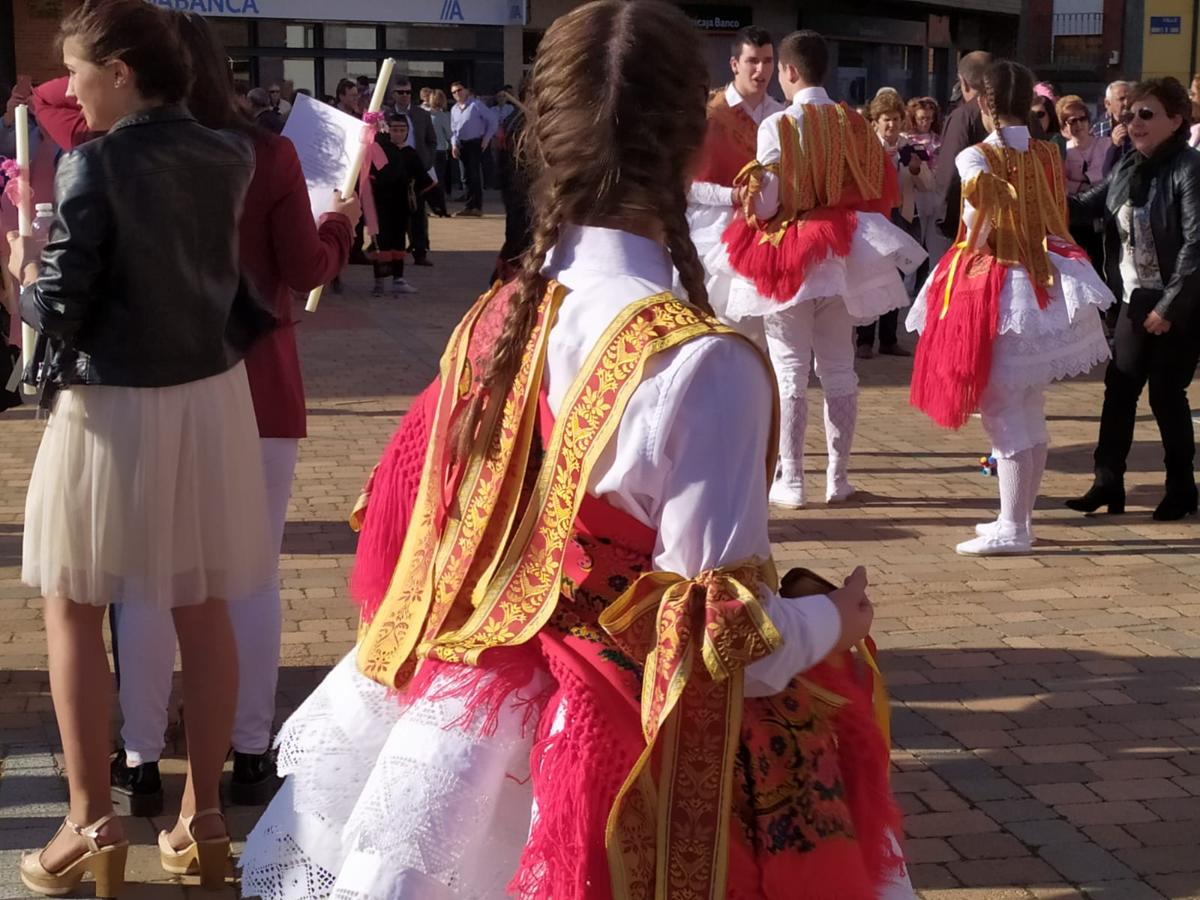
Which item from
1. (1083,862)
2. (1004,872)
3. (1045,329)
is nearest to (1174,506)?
(1045,329)

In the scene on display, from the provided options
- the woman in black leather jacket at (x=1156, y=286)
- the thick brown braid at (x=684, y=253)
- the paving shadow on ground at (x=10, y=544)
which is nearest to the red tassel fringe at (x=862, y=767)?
the thick brown braid at (x=684, y=253)

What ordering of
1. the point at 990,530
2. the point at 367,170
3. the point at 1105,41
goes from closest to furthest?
the point at 367,170 → the point at 990,530 → the point at 1105,41

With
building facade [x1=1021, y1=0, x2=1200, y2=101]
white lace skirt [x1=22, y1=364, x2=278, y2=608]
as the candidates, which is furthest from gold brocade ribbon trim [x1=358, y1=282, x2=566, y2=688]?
building facade [x1=1021, y1=0, x2=1200, y2=101]

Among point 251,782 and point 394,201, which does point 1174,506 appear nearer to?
point 251,782

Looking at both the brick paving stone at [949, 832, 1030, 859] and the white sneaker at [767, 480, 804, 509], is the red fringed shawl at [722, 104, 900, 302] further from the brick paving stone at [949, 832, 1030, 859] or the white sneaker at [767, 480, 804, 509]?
the brick paving stone at [949, 832, 1030, 859]

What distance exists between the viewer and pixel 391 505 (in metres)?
2.79

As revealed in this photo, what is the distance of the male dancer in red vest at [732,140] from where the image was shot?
771 cm

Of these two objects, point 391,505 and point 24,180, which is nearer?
point 391,505

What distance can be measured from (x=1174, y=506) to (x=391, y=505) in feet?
18.3

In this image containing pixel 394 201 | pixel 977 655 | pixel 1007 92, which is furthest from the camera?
pixel 394 201

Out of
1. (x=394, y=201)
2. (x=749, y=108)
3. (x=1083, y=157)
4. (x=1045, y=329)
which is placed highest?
Answer: (x=749, y=108)

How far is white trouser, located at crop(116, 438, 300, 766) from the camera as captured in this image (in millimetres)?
4082

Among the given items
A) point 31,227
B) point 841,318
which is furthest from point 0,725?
point 841,318

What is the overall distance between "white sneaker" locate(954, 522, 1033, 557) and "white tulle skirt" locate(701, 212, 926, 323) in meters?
1.17
